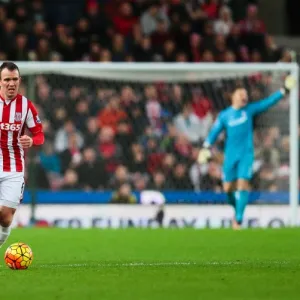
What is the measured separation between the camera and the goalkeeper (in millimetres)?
16078

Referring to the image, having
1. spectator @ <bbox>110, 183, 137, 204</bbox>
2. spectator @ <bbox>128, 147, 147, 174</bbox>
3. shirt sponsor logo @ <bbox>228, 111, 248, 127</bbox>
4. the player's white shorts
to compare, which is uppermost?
the player's white shorts

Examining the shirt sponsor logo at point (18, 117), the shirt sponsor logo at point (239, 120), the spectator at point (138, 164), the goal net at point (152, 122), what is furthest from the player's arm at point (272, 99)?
the shirt sponsor logo at point (18, 117)

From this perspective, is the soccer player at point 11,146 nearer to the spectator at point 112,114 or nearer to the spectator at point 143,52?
the spectator at point 112,114

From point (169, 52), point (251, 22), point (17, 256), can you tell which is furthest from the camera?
point (251, 22)

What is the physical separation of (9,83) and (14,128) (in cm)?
47

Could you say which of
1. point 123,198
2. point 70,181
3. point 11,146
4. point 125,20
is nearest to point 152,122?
point 123,198

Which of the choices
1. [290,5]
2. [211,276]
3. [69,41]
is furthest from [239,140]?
[290,5]

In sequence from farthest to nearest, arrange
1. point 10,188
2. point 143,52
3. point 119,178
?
point 143,52 → point 119,178 → point 10,188

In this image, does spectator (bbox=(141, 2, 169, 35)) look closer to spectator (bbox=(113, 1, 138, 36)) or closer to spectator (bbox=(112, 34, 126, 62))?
Answer: spectator (bbox=(113, 1, 138, 36))

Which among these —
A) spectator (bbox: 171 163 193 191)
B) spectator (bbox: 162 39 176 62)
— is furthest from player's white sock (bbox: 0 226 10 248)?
spectator (bbox: 162 39 176 62)

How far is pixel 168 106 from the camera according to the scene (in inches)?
727

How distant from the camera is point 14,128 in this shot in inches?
400

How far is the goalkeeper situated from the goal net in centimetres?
168

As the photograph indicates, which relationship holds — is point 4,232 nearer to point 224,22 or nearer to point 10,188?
point 10,188
